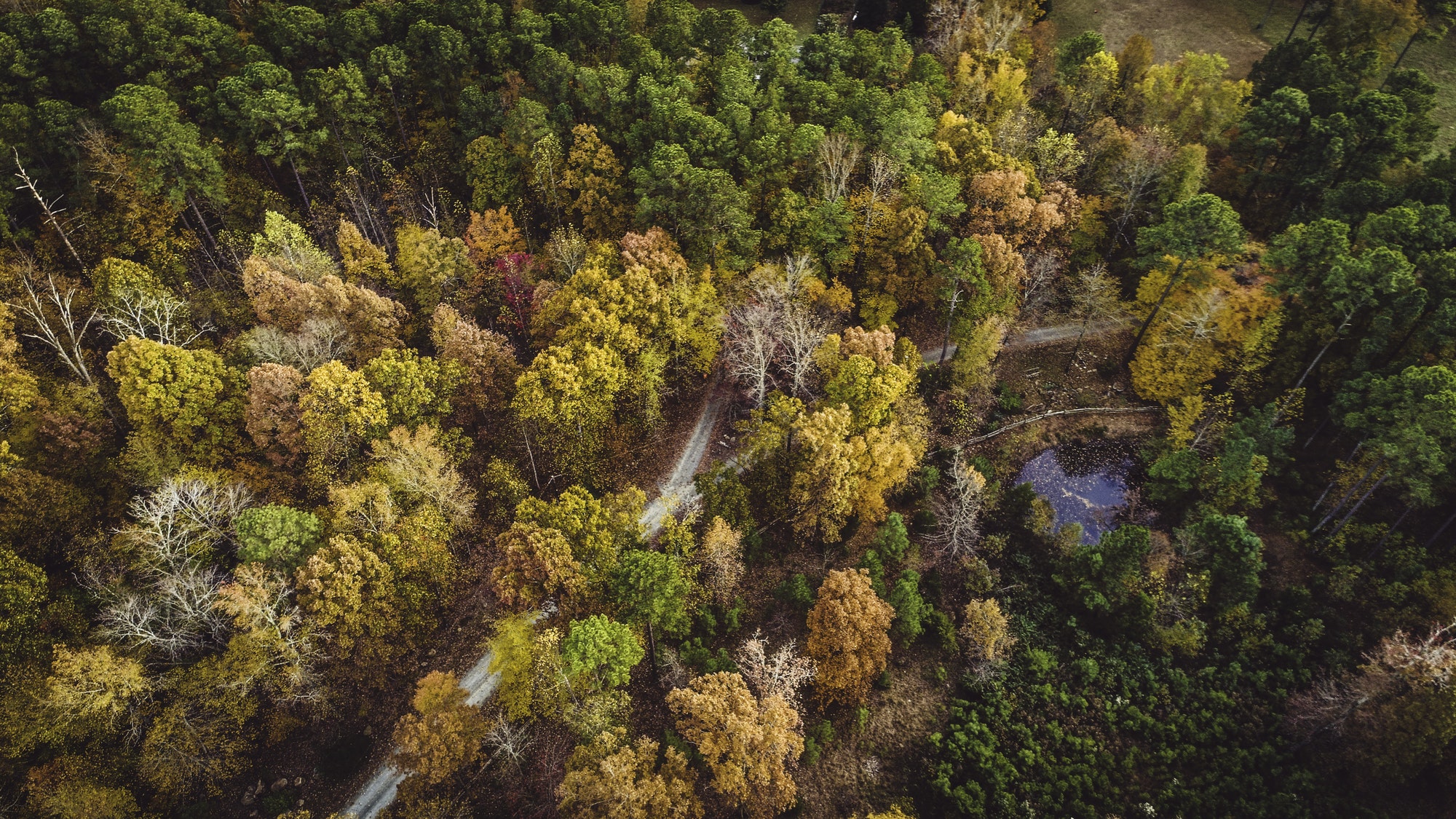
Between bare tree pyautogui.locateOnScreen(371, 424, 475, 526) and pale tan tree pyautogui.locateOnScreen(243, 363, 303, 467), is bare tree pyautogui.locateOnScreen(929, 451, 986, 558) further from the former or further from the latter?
pale tan tree pyautogui.locateOnScreen(243, 363, 303, 467)

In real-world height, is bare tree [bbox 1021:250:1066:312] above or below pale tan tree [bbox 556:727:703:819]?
above

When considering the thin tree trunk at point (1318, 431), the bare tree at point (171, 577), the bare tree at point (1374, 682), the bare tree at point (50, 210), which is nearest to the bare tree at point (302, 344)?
the bare tree at point (171, 577)

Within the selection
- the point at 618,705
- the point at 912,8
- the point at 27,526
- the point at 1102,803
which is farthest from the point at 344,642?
the point at 912,8

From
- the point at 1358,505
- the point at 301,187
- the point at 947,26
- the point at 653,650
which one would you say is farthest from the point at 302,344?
the point at 947,26

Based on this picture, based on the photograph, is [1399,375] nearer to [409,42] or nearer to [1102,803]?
[1102,803]

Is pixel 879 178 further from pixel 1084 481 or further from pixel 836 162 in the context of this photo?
pixel 1084 481

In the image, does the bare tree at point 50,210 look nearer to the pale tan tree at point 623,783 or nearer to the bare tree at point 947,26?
the pale tan tree at point 623,783

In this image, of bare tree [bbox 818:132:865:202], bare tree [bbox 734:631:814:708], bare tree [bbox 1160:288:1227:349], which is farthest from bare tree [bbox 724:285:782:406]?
bare tree [bbox 1160:288:1227:349]
